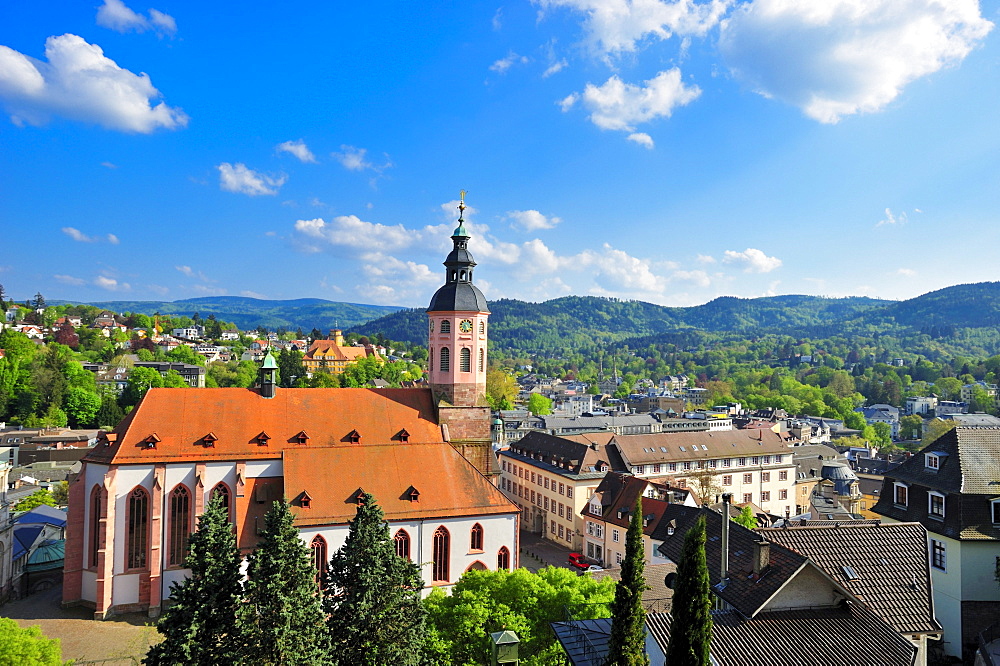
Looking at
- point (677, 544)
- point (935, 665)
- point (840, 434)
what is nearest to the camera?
point (935, 665)

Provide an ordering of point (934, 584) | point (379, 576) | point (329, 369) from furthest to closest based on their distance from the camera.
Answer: point (329, 369)
point (934, 584)
point (379, 576)

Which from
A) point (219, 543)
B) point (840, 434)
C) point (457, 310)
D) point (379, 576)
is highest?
point (457, 310)

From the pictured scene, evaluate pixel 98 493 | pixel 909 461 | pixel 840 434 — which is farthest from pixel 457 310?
pixel 840 434

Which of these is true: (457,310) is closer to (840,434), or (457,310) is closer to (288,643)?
(288,643)

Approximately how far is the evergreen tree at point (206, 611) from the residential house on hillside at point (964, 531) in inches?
991

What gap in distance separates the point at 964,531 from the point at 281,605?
2415 centimetres

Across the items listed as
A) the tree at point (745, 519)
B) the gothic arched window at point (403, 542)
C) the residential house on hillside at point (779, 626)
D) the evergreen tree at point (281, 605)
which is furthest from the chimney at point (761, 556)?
the tree at point (745, 519)

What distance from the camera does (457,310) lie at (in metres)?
39.8

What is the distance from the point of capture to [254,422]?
120ft

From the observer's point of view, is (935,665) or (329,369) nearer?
(935,665)

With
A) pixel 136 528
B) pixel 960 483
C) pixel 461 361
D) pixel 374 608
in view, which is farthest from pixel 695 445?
pixel 374 608

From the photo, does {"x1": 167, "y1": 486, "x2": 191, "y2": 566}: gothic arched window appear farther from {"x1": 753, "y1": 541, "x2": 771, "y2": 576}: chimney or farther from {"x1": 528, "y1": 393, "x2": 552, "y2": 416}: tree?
{"x1": 528, "y1": 393, "x2": 552, "y2": 416}: tree

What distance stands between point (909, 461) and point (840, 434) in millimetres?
118751

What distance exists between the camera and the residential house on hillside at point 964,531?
2542 centimetres
